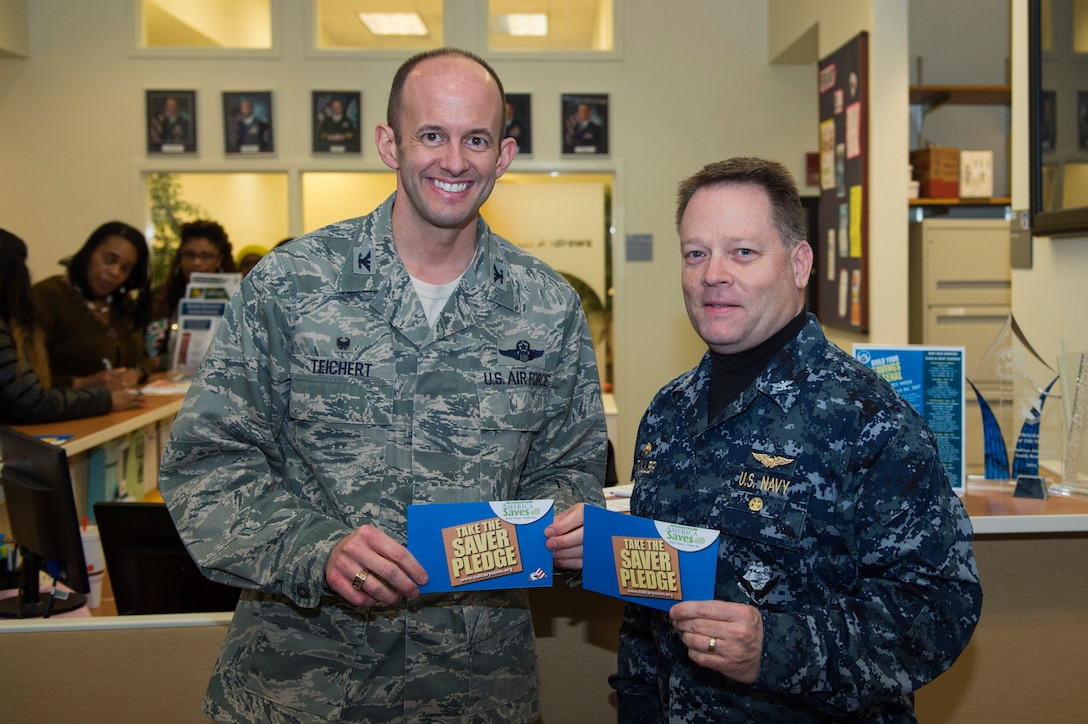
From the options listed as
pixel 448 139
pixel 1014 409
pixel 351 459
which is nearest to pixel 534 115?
pixel 1014 409

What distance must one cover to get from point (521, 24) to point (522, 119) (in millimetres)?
712

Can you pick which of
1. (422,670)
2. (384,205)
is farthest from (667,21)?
(422,670)

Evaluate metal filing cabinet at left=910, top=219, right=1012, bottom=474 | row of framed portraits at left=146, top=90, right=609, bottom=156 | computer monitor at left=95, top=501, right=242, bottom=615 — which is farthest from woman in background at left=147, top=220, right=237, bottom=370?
metal filing cabinet at left=910, top=219, right=1012, bottom=474

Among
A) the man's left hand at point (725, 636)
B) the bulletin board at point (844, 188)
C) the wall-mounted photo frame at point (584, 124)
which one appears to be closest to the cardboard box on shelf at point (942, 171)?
the bulletin board at point (844, 188)

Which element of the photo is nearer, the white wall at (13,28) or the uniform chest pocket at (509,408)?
the uniform chest pocket at (509,408)

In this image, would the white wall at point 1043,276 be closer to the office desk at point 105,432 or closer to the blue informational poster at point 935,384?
the blue informational poster at point 935,384

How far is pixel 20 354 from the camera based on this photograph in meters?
3.65

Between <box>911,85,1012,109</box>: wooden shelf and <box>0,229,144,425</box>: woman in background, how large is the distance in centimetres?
529

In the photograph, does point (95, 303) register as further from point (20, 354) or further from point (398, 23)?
point (398, 23)

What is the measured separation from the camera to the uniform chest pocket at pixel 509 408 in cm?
173

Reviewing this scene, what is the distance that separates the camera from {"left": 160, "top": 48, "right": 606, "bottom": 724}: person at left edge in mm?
1627

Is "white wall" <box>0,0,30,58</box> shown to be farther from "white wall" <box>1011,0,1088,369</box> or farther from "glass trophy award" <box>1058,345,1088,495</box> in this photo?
"glass trophy award" <box>1058,345,1088,495</box>

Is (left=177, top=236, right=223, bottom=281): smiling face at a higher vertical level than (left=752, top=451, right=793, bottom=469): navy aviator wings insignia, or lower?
higher

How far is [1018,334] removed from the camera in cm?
245
